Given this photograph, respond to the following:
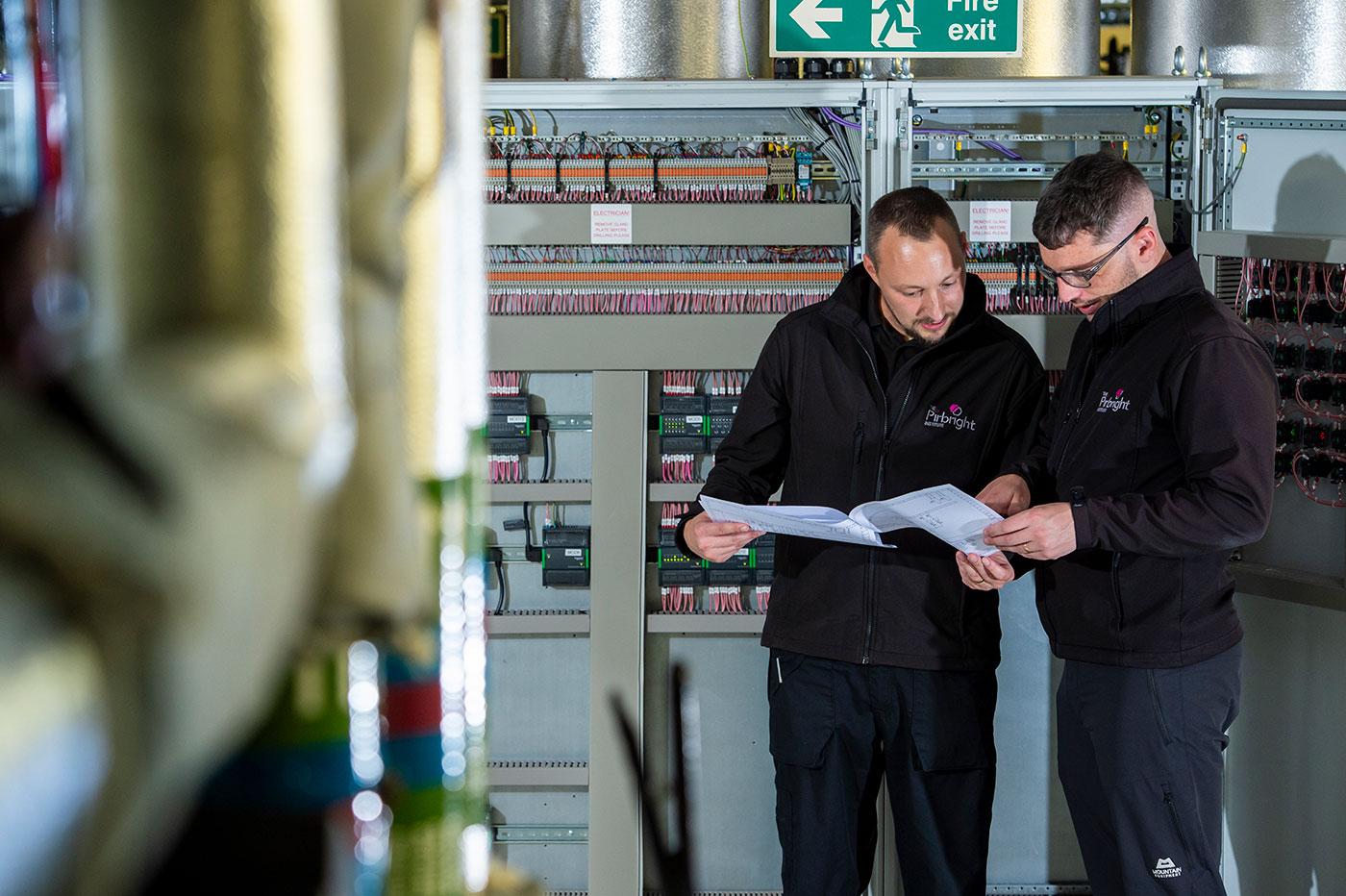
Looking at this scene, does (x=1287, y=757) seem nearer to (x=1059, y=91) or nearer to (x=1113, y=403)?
(x=1113, y=403)

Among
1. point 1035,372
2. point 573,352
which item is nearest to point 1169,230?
point 1035,372

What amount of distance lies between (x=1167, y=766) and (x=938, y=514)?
0.65 meters

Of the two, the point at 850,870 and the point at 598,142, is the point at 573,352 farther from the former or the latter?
the point at 850,870

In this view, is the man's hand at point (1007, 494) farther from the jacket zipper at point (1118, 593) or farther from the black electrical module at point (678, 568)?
the black electrical module at point (678, 568)

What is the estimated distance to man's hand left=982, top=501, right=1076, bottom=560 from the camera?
2475 mm

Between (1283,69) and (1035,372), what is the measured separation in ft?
4.35

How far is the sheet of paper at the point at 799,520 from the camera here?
2498 millimetres

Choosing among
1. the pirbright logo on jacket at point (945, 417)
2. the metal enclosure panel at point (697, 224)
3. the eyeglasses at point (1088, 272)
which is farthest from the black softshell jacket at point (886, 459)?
the metal enclosure panel at point (697, 224)

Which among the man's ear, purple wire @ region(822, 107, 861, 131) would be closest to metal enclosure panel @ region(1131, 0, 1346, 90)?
purple wire @ region(822, 107, 861, 131)

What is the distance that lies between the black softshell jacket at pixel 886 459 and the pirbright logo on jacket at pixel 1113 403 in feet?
0.87

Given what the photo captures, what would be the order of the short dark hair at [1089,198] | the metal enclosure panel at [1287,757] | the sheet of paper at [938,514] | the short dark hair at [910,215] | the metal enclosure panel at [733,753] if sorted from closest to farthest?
1. the sheet of paper at [938,514]
2. the short dark hair at [1089,198]
3. the short dark hair at [910,215]
4. the metal enclosure panel at [1287,757]
5. the metal enclosure panel at [733,753]

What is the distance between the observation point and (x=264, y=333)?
288 mm

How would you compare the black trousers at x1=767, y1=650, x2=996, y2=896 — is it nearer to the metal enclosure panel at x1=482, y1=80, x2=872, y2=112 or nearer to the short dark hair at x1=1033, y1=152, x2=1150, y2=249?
the short dark hair at x1=1033, y1=152, x2=1150, y2=249

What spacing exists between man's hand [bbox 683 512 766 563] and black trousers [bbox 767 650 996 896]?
0.34 m
